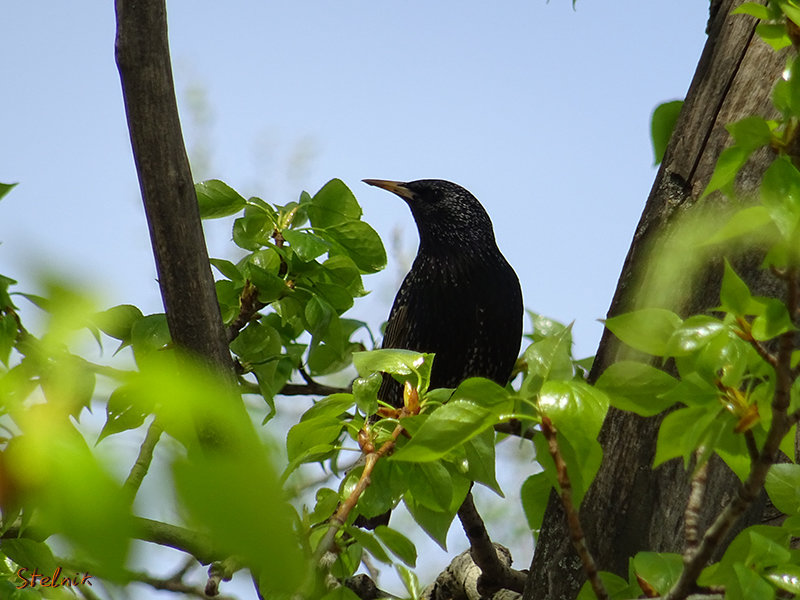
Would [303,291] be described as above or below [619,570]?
above

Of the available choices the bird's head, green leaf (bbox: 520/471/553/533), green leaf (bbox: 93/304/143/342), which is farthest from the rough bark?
the bird's head

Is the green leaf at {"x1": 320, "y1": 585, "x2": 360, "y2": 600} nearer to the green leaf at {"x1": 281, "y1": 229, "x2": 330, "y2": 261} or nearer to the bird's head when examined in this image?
the green leaf at {"x1": 281, "y1": 229, "x2": 330, "y2": 261}

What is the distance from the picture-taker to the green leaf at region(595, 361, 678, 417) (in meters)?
0.94

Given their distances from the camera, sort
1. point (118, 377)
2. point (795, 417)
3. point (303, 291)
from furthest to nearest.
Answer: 1. point (303, 291)
2. point (795, 417)
3. point (118, 377)

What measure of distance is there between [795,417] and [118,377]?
0.66 metres

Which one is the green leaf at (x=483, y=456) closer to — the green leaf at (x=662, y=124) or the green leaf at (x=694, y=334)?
the green leaf at (x=694, y=334)

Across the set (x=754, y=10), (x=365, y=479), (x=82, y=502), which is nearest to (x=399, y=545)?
(x=365, y=479)

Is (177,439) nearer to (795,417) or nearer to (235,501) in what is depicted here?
(235,501)

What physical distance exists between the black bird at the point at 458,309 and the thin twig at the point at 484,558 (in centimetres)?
108

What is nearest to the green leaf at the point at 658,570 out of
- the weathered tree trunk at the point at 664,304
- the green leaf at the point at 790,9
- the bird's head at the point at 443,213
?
the weathered tree trunk at the point at 664,304

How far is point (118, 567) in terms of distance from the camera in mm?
277

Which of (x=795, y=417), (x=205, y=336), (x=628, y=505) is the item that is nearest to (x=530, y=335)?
(x=628, y=505)

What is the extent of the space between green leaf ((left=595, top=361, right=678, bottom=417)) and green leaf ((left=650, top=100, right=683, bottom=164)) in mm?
903

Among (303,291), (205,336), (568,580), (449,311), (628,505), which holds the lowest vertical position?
(568,580)
